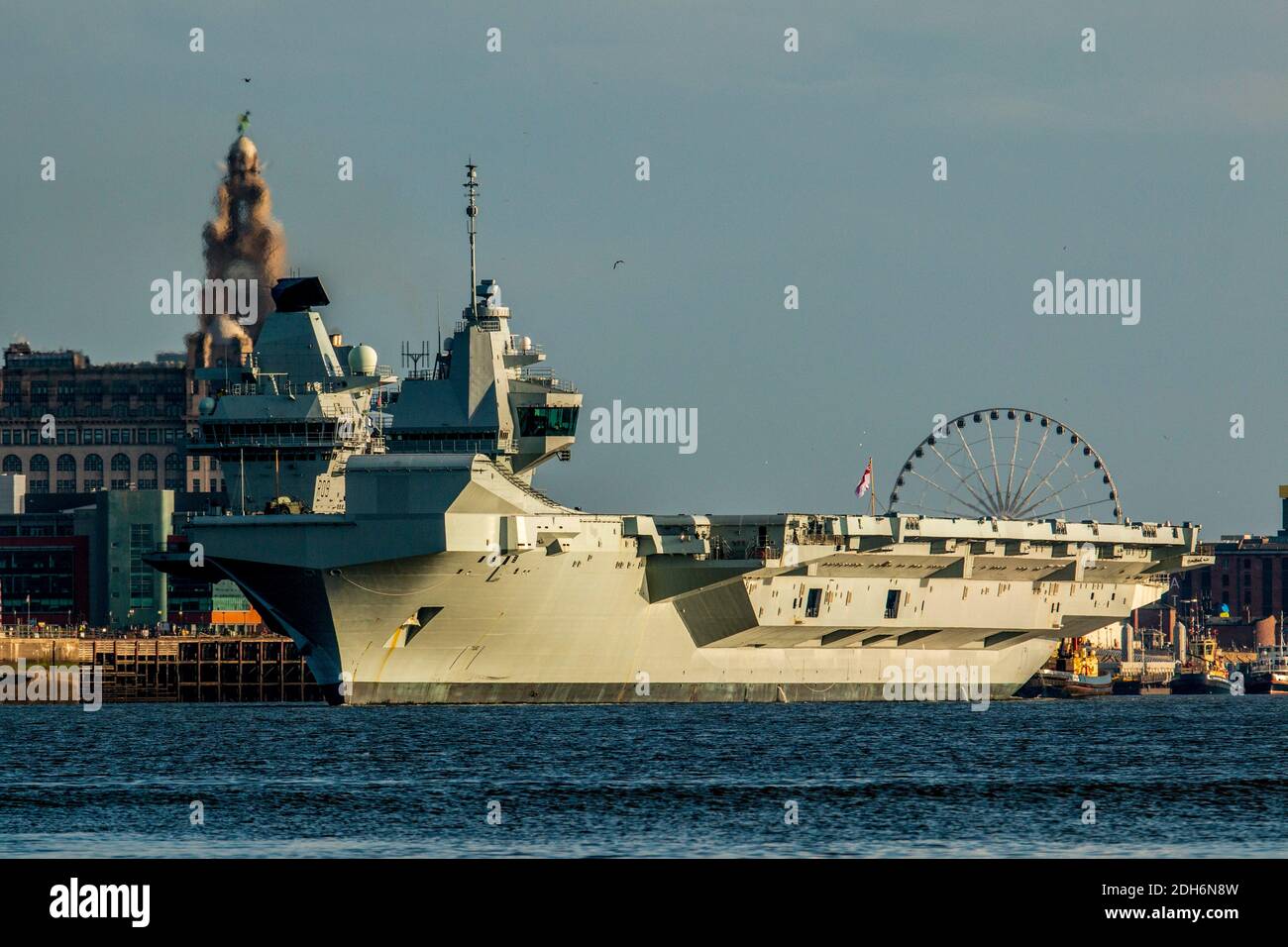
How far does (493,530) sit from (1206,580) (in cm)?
12555

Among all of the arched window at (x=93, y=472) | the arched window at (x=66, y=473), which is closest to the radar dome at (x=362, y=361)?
the arched window at (x=93, y=472)

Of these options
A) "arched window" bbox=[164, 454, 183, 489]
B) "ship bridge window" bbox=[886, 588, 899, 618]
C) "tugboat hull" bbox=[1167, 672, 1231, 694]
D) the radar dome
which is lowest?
"tugboat hull" bbox=[1167, 672, 1231, 694]

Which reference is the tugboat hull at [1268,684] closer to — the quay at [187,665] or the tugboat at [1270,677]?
the tugboat at [1270,677]

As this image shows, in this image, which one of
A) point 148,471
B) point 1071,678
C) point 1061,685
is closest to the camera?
point 1061,685

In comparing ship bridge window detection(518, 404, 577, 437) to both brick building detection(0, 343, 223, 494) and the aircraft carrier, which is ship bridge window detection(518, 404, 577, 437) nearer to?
the aircraft carrier

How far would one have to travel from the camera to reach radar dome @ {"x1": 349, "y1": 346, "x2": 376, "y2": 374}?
7412cm

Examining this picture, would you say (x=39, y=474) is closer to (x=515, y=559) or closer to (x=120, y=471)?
(x=120, y=471)

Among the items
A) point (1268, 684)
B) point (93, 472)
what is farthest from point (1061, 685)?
point (93, 472)

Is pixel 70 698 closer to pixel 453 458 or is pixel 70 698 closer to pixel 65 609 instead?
pixel 65 609

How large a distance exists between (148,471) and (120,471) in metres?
2.04

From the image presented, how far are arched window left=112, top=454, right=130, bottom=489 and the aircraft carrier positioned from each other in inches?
3519

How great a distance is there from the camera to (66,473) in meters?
163

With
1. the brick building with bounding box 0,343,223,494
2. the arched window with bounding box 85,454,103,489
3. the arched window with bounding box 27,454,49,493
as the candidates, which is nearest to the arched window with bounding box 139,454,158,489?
the brick building with bounding box 0,343,223,494
